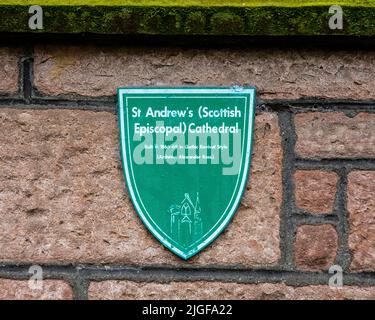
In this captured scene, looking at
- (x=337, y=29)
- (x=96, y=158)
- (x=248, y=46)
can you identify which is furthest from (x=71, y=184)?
(x=337, y=29)

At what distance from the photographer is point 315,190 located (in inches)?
81.4

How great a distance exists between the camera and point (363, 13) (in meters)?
1.99

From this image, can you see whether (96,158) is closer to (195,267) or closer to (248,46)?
(195,267)

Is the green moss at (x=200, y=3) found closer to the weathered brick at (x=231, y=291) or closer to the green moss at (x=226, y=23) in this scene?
the green moss at (x=226, y=23)

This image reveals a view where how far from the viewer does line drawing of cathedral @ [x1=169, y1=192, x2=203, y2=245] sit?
6.68 ft

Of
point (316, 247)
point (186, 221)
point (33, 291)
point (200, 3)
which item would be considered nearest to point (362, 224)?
point (316, 247)

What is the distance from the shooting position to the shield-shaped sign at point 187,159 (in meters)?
2.03

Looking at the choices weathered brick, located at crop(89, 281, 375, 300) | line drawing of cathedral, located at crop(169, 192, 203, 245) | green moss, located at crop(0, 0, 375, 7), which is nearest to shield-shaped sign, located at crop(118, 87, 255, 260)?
line drawing of cathedral, located at crop(169, 192, 203, 245)

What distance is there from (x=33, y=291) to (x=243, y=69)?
96 cm

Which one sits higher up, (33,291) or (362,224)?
(362,224)

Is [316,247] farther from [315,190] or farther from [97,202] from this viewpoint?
[97,202]

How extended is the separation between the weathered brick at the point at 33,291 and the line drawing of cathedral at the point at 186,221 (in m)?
0.39

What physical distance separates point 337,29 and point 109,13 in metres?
0.69

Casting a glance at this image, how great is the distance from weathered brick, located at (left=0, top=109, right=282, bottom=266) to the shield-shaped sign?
0.04 m
